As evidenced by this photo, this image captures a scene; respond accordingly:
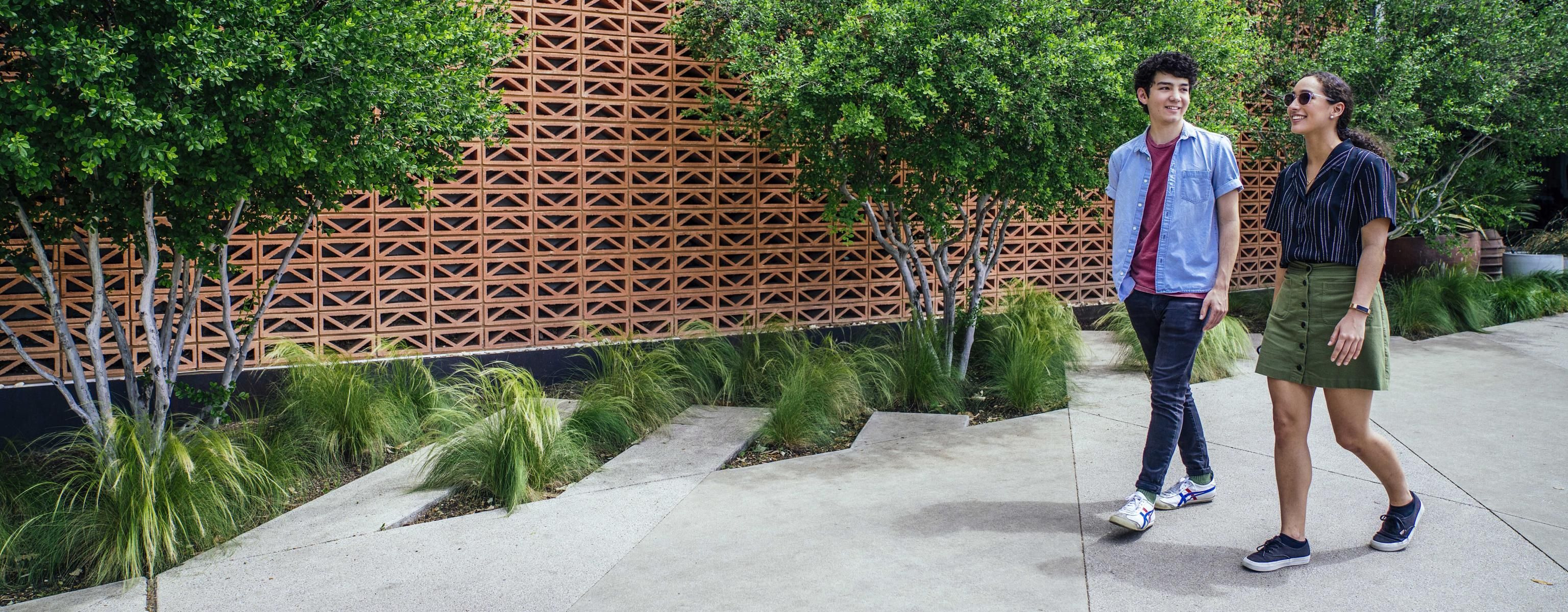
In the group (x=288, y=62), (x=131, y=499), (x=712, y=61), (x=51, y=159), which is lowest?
(x=131, y=499)

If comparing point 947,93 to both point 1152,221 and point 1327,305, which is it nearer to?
point 1152,221

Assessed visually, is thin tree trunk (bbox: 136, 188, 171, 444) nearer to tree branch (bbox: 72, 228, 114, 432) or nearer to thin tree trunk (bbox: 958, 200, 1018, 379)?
tree branch (bbox: 72, 228, 114, 432)

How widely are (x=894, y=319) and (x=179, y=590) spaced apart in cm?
621

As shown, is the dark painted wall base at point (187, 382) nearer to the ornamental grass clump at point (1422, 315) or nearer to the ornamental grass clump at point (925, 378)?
the ornamental grass clump at point (925, 378)

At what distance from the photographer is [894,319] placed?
9219mm

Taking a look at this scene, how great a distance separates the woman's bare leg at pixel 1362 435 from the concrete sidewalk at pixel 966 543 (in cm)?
33

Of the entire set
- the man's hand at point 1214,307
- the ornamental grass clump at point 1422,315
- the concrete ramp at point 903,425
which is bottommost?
the concrete ramp at point 903,425

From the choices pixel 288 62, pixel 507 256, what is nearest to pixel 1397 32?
pixel 507 256

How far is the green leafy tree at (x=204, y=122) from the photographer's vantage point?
4039mm

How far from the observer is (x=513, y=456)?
16.6 ft

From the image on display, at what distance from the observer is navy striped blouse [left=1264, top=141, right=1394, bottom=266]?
376 cm

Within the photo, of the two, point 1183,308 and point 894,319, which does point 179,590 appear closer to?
point 1183,308

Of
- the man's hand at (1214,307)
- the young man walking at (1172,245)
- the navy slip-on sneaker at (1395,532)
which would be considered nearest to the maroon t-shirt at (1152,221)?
the young man walking at (1172,245)

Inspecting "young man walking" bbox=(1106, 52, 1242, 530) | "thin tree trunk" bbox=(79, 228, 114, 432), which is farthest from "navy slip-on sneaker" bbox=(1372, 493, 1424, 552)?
"thin tree trunk" bbox=(79, 228, 114, 432)
